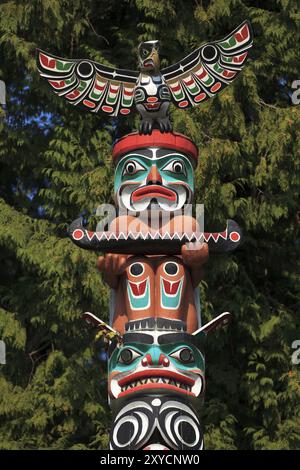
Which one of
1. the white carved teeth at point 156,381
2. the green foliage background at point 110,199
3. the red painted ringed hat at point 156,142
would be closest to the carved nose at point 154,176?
the red painted ringed hat at point 156,142

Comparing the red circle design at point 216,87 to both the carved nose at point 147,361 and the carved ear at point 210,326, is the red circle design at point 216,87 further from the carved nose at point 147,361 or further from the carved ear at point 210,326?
the carved nose at point 147,361

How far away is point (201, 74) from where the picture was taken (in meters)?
8.37

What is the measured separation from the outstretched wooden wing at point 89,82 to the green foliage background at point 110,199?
6.69 feet

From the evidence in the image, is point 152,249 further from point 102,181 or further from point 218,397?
point 218,397

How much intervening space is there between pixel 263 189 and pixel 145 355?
4.69 meters

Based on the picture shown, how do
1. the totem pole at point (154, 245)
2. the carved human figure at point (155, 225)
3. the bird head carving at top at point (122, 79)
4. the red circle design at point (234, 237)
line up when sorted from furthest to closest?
the bird head carving at top at point (122, 79)
the red circle design at point (234, 237)
the carved human figure at point (155, 225)
the totem pole at point (154, 245)

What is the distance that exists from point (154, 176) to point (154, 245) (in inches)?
25.6

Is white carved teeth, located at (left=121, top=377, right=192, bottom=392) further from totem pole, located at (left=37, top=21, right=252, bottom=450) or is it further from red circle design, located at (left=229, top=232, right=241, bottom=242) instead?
red circle design, located at (left=229, top=232, right=241, bottom=242)

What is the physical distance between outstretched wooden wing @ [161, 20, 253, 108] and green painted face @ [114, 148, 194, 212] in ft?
2.80

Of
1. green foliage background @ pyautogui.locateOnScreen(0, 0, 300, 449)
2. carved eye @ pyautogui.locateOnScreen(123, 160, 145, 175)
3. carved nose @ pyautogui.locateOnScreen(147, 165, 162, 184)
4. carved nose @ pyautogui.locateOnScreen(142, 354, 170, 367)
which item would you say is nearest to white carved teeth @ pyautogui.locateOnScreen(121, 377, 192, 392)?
carved nose @ pyautogui.locateOnScreen(142, 354, 170, 367)

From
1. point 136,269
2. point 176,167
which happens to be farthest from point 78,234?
point 176,167

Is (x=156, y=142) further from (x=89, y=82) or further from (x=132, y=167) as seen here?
(x=89, y=82)

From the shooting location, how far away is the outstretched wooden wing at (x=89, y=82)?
8.31 meters

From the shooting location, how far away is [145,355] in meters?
6.86
